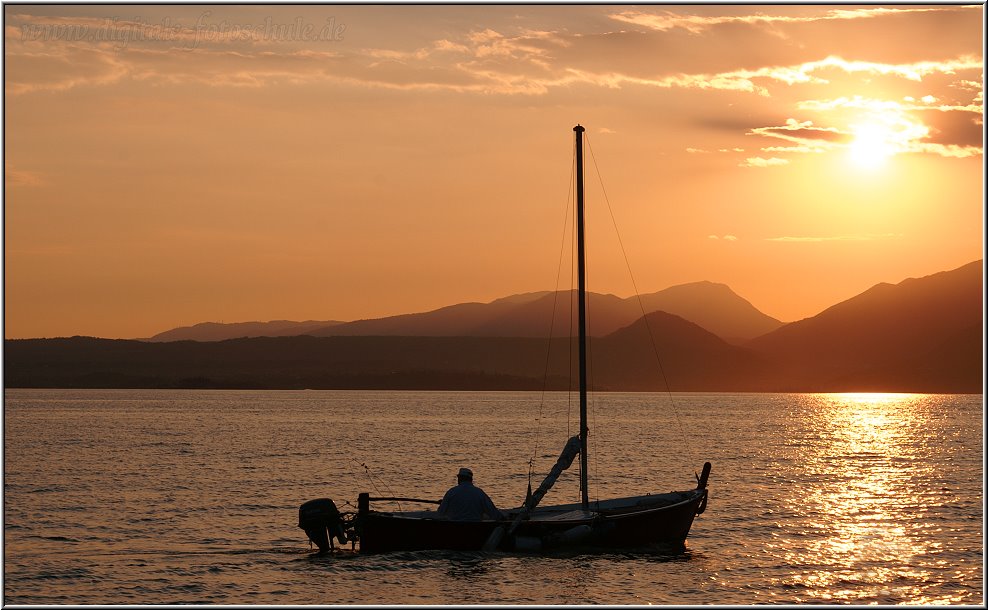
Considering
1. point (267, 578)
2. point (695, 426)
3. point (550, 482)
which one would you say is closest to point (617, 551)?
point (550, 482)

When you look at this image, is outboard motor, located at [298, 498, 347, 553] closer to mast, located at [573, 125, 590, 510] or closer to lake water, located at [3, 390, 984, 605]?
lake water, located at [3, 390, 984, 605]

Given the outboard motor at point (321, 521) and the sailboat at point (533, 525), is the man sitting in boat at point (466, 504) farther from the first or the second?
the outboard motor at point (321, 521)

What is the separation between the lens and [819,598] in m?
29.4

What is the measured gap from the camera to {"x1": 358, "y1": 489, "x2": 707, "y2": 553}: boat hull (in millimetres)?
32625

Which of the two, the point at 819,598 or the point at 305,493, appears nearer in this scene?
the point at 819,598

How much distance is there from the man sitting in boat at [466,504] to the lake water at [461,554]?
4.29 feet

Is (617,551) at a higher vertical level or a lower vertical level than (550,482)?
lower

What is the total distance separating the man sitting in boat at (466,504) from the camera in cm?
3269

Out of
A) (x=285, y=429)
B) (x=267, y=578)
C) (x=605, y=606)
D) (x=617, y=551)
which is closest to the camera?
(x=605, y=606)

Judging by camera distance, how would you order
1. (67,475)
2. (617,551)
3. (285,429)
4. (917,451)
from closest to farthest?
(617,551) < (67,475) < (917,451) < (285,429)

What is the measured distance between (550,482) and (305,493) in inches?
887

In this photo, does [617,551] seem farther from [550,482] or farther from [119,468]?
[119,468]

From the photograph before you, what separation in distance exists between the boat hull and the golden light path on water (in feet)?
13.5

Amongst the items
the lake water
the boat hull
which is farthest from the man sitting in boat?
the lake water
